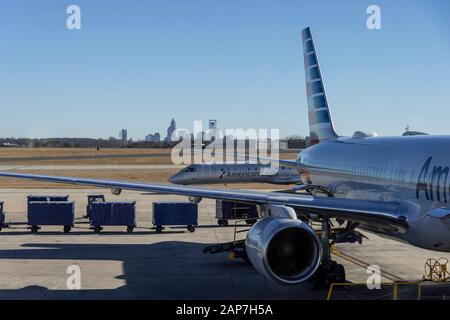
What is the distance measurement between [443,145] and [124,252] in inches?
498

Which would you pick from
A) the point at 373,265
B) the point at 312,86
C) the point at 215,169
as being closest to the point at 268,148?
the point at 215,169

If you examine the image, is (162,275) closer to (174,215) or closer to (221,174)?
(174,215)

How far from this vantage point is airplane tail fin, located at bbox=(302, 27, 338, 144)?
90.0 feet

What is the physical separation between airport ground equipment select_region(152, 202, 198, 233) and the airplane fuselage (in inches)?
331

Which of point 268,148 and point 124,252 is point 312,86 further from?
point 268,148

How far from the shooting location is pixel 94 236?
27547 mm

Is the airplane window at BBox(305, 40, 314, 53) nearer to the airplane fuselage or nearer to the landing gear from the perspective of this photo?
the airplane fuselage

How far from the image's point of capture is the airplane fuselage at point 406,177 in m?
14.2

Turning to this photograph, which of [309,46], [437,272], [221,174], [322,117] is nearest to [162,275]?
[437,272]

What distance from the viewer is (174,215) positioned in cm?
2959

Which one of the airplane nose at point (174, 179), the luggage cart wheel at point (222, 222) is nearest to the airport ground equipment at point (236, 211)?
the luggage cart wheel at point (222, 222)

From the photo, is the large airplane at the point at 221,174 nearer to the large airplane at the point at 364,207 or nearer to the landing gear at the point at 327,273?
Answer: the large airplane at the point at 364,207
